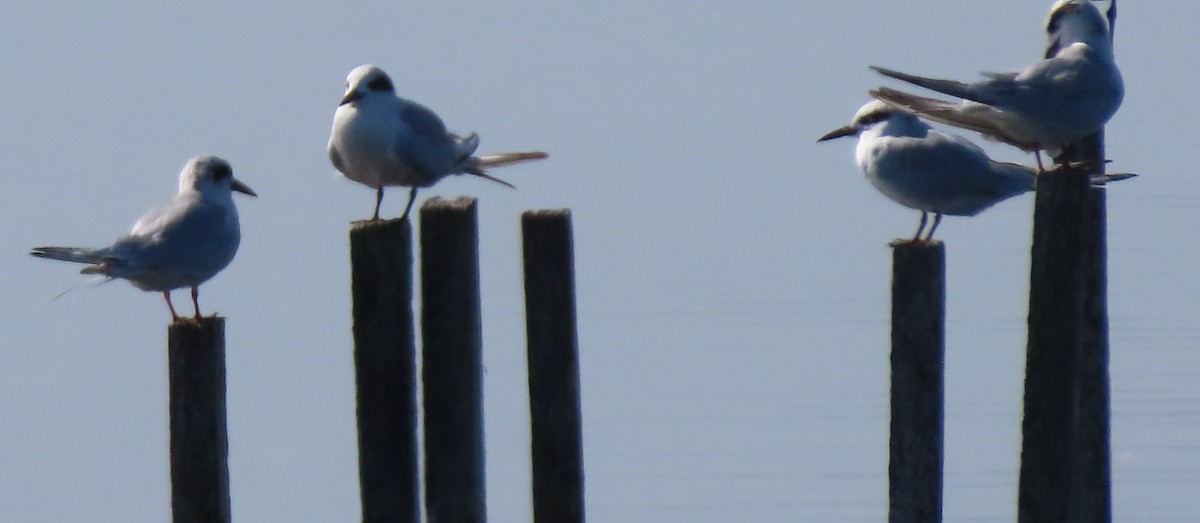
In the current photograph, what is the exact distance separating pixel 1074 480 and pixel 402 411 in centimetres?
191

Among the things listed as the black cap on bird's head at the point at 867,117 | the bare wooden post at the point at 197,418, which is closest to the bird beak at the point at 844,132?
the black cap on bird's head at the point at 867,117

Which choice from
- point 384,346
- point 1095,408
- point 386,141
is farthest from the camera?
point 386,141

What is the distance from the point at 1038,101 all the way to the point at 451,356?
2.05 metres

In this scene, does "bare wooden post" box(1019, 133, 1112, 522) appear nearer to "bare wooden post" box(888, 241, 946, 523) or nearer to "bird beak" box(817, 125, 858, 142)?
"bare wooden post" box(888, 241, 946, 523)

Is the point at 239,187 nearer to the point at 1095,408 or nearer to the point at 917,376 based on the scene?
the point at 917,376

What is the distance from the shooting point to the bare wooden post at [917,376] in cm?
514

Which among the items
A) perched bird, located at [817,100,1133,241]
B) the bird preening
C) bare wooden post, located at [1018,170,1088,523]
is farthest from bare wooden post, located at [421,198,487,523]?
perched bird, located at [817,100,1133,241]

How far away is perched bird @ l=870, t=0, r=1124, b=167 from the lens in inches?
234

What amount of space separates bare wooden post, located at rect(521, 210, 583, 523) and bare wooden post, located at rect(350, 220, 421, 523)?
43cm

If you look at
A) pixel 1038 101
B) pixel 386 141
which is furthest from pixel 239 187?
pixel 1038 101

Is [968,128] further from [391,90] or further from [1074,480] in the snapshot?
[391,90]

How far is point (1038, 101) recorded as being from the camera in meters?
5.96

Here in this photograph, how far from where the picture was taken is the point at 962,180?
6285mm

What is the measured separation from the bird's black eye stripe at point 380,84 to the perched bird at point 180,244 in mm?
647
